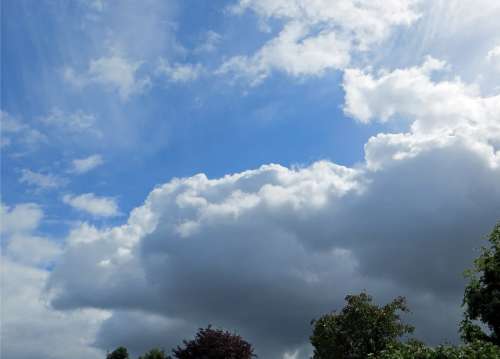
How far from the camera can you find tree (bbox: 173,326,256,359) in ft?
178

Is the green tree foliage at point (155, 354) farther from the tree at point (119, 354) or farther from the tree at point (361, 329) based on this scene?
the tree at point (361, 329)

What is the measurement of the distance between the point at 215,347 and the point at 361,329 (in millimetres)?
14477

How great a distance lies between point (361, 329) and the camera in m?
50.8

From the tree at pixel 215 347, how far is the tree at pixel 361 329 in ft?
26.6

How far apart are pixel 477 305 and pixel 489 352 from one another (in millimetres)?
16546

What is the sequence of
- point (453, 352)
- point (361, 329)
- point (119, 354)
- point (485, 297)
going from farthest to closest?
1. point (119, 354)
2. point (361, 329)
3. point (485, 297)
4. point (453, 352)

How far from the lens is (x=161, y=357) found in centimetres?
7681

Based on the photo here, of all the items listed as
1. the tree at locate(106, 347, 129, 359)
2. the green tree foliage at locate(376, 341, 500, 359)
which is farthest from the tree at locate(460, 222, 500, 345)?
the tree at locate(106, 347, 129, 359)

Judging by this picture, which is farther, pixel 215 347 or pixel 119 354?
pixel 119 354

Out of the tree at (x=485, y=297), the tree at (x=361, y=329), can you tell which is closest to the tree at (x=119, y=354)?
the tree at (x=361, y=329)

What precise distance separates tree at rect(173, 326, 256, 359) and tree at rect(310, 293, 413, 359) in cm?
810

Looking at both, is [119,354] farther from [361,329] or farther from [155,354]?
[361,329]

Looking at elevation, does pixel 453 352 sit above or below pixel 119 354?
below

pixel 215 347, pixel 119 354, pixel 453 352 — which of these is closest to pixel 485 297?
pixel 453 352
